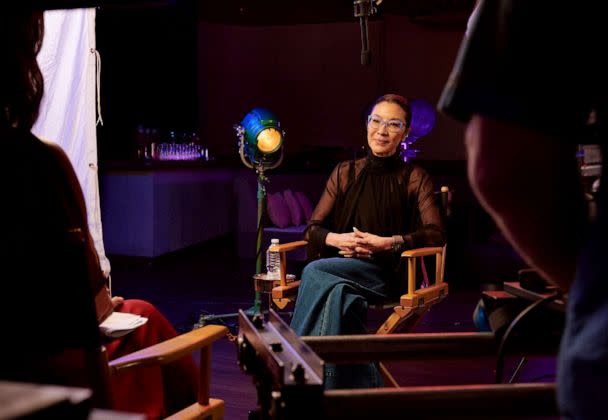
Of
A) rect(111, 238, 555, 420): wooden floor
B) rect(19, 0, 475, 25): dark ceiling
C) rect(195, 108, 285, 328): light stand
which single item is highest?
rect(19, 0, 475, 25): dark ceiling

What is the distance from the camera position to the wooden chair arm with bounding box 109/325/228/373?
5.85 ft

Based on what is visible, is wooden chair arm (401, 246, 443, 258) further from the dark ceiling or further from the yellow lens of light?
the dark ceiling

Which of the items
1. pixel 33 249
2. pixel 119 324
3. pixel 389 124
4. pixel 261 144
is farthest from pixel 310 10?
pixel 33 249

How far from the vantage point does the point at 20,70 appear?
1.25 m

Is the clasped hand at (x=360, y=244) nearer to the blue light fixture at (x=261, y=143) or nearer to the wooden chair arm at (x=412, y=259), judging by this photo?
the wooden chair arm at (x=412, y=259)

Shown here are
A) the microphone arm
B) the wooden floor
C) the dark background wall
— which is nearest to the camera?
the microphone arm

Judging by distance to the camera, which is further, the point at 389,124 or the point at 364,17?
the point at 389,124

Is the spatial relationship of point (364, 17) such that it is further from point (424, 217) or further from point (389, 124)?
point (424, 217)

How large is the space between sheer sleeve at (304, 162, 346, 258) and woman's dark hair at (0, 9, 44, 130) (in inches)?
102

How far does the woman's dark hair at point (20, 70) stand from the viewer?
1193 mm

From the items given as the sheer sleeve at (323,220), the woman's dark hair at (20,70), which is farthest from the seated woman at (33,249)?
the sheer sleeve at (323,220)

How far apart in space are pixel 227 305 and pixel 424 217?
229 cm

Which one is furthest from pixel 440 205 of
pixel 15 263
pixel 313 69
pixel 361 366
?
pixel 313 69

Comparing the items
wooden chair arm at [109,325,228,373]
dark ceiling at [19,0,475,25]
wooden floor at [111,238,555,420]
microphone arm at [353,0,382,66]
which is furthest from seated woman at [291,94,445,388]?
dark ceiling at [19,0,475,25]
